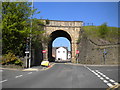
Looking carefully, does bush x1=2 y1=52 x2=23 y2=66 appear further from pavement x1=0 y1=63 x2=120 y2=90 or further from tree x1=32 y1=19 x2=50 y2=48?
pavement x1=0 y1=63 x2=120 y2=90

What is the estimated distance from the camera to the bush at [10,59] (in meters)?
20.3

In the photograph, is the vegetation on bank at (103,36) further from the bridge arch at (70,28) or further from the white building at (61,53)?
the white building at (61,53)

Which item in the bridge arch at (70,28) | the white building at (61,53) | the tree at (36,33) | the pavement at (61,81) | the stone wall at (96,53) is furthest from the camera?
the white building at (61,53)

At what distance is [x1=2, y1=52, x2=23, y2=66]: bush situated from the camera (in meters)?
20.3

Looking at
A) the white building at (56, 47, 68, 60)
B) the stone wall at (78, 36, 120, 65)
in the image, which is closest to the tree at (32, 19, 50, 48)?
the stone wall at (78, 36, 120, 65)

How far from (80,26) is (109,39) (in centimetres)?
1121

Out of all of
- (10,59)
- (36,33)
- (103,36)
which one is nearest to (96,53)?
(103,36)

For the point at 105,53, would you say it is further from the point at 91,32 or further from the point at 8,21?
Answer: the point at 8,21

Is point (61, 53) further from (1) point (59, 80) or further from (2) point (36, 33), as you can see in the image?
(1) point (59, 80)

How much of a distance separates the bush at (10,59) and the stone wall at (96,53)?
18.3 metres

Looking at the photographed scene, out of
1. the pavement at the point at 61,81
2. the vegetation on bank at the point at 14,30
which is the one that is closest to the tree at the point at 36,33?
the vegetation on bank at the point at 14,30

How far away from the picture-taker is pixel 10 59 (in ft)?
67.5

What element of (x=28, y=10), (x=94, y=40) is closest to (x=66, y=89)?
(x=28, y=10)

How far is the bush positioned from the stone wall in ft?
60.2
